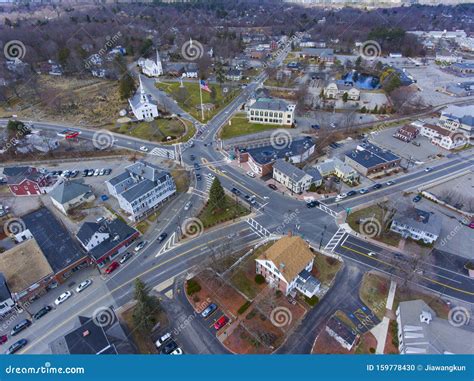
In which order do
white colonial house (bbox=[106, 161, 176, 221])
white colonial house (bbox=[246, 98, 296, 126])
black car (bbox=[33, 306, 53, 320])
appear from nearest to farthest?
black car (bbox=[33, 306, 53, 320]), white colonial house (bbox=[106, 161, 176, 221]), white colonial house (bbox=[246, 98, 296, 126])

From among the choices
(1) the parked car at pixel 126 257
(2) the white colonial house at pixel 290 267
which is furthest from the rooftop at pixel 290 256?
(1) the parked car at pixel 126 257

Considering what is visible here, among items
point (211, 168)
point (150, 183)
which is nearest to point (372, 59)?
point (211, 168)

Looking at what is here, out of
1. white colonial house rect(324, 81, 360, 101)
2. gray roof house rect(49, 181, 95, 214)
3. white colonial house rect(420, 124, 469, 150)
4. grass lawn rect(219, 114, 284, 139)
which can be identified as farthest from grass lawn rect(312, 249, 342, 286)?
white colonial house rect(324, 81, 360, 101)

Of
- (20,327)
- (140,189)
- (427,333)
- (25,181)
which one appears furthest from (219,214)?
(25,181)

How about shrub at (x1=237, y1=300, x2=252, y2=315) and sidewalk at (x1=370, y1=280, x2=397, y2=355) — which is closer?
sidewalk at (x1=370, y1=280, x2=397, y2=355)

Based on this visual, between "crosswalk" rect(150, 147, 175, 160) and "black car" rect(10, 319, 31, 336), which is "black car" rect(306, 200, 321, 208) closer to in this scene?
"crosswalk" rect(150, 147, 175, 160)

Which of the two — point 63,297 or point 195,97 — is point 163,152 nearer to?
point 195,97
